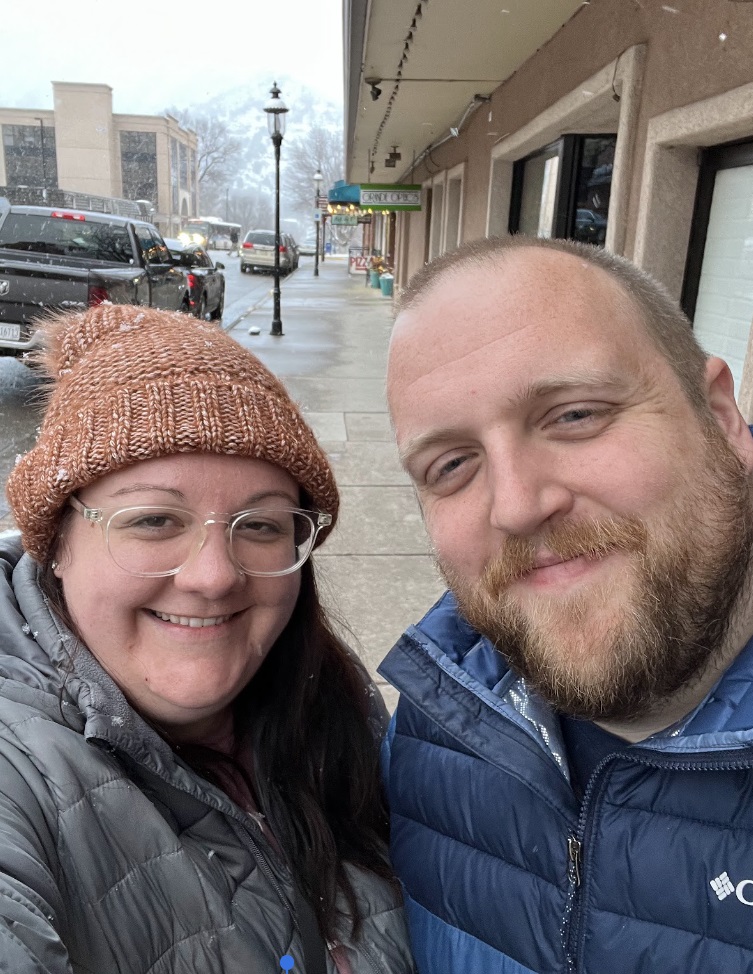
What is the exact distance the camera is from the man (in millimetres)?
1304

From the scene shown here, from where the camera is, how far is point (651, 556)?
1318 millimetres

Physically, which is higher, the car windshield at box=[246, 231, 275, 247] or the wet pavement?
the car windshield at box=[246, 231, 275, 247]

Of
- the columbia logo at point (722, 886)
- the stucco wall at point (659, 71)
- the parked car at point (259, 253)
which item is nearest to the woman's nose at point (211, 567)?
the columbia logo at point (722, 886)

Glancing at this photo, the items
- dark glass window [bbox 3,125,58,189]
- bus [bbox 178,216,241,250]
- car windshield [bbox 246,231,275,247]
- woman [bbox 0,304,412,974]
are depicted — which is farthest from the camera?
bus [bbox 178,216,241,250]

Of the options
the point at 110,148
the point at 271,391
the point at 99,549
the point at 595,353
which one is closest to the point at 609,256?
→ the point at 595,353

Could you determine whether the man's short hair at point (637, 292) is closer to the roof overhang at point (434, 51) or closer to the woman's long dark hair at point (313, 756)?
the woman's long dark hair at point (313, 756)

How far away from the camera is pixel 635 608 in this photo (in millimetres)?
1318

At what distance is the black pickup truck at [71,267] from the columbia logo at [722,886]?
8.32 meters

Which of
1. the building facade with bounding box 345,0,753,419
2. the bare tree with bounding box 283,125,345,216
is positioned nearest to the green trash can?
the building facade with bounding box 345,0,753,419

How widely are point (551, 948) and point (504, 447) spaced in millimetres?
931

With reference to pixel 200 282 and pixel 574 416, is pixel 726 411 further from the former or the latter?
pixel 200 282

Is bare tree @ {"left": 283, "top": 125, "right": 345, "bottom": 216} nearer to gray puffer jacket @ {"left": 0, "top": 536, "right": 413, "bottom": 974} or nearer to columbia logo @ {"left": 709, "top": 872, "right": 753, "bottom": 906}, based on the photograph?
gray puffer jacket @ {"left": 0, "top": 536, "right": 413, "bottom": 974}

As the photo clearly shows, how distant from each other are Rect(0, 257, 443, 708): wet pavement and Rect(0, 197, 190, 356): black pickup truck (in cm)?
→ 97

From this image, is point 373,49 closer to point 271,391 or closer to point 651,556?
point 271,391
